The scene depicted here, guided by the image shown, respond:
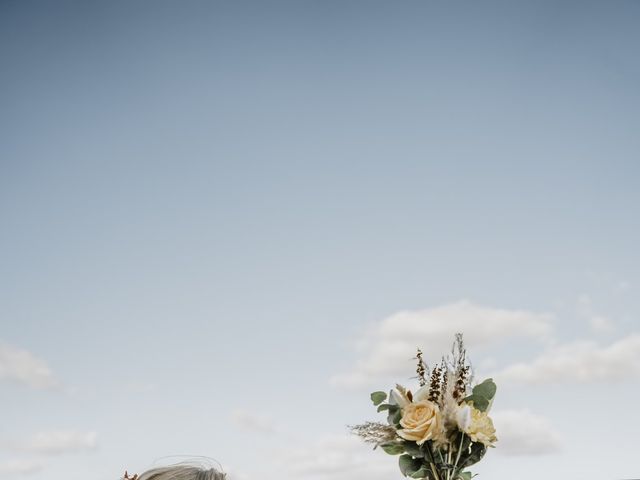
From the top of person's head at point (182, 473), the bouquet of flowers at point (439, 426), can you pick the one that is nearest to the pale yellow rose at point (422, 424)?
the bouquet of flowers at point (439, 426)

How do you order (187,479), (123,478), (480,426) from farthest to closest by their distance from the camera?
(123,478) < (480,426) < (187,479)

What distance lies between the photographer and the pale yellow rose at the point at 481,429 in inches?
158

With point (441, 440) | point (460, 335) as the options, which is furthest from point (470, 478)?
point (460, 335)

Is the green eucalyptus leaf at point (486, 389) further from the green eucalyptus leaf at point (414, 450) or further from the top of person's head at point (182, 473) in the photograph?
the top of person's head at point (182, 473)

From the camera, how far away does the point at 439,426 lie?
4.02 m

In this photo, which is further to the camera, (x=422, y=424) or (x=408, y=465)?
(x=408, y=465)

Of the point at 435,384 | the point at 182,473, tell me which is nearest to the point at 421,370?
the point at 435,384

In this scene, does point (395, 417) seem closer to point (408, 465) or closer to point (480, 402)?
point (408, 465)

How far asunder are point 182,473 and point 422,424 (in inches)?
50.3

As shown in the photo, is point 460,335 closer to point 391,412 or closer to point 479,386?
point 479,386


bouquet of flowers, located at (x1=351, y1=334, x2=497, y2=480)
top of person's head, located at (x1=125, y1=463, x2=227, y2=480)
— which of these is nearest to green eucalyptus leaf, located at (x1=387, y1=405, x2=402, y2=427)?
A: bouquet of flowers, located at (x1=351, y1=334, x2=497, y2=480)

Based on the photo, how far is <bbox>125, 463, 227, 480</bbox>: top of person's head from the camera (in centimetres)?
371

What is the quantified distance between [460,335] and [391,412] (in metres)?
0.61

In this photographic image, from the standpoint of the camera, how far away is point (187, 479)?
3.70 meters
